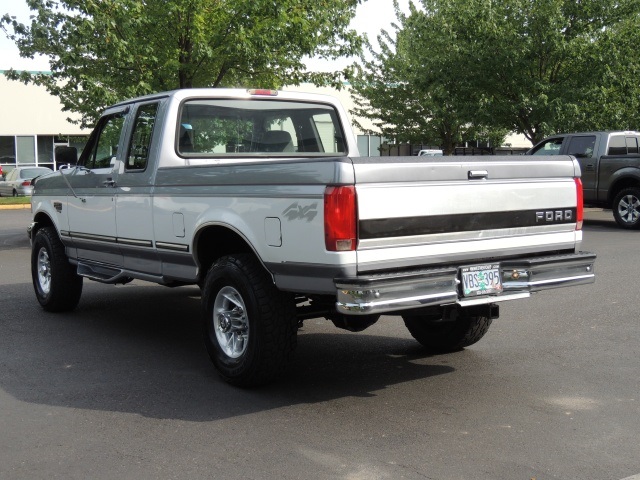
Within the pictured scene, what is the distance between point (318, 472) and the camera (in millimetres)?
4207

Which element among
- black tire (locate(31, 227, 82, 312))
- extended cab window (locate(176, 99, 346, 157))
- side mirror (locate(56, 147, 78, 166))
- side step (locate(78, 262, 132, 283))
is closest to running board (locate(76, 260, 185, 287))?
side step (locate(78, 262, 132, 283))

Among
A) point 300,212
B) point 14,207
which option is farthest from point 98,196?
point 14,207

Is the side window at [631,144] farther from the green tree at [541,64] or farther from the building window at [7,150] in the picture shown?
the building window at [7,150]

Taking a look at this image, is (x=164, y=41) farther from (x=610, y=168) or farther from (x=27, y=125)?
(x=27, y=125)

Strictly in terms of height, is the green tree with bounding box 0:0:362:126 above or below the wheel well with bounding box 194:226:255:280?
above

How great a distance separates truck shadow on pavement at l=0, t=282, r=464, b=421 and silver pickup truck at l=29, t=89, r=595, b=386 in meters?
0.29

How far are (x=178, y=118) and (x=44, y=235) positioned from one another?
272cm

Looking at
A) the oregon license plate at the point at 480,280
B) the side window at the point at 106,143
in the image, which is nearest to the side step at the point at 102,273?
the side window at the point at 106,143

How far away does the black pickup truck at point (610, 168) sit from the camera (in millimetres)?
17281

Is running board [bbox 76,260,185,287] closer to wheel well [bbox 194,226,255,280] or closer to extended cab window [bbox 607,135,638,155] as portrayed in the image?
wheel well [bbox 194,226,255,280]

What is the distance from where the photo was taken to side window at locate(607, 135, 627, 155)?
59.2 feet

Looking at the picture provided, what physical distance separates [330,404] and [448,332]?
161cm

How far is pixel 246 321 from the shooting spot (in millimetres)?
5598

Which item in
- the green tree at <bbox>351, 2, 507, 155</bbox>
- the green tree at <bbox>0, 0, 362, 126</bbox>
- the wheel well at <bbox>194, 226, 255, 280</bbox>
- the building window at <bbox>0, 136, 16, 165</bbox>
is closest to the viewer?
the wheel well at <bbox>194, 226, 255, 280</bbox>
